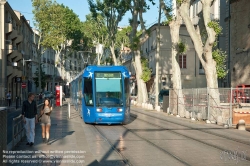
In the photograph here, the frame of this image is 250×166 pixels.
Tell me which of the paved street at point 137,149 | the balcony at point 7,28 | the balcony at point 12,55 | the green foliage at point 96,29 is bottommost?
the paved street at point 137,149

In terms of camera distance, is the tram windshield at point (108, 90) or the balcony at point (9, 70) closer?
the tram windshield at point (108, 90)

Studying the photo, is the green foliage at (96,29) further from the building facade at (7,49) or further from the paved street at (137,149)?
the paved street at (137,149)

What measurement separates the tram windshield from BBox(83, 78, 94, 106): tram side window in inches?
12.7

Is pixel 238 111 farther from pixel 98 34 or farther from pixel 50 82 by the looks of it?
pixel 50 82

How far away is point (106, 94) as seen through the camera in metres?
20.8

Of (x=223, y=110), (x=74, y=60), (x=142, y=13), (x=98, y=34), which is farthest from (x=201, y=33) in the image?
(x=74, y=60)

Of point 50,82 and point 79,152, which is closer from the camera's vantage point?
point 79,152

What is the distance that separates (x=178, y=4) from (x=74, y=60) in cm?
9676

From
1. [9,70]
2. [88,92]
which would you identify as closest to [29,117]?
[88,92]

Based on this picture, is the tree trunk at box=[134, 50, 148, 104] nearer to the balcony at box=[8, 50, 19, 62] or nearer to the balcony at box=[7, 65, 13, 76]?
the balcony at box=[7, 65, 13, 76]

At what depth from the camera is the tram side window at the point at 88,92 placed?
2077 cm

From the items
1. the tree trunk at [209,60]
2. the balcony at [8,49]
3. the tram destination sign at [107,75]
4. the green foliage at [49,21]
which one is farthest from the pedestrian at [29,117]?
the green foliage at [49,21]

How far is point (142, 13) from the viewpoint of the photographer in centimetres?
4200

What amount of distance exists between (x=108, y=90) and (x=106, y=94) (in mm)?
232
